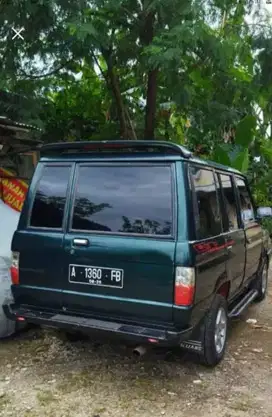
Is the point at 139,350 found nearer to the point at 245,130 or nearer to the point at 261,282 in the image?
the point at 261,282

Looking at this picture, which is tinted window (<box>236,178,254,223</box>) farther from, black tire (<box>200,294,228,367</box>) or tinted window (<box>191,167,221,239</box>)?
black tire (<box>200,294,228,367</box>)

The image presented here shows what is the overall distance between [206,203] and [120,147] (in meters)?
0.95

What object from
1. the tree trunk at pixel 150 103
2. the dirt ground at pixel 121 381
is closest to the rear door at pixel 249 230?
the dirt ground at pixel 121 381

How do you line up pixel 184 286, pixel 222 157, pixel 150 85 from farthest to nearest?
pixel 222 157
pixel 150 85
pixel 184 286

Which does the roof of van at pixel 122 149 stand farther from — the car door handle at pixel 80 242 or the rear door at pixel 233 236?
the car door handle at pixel 80 242

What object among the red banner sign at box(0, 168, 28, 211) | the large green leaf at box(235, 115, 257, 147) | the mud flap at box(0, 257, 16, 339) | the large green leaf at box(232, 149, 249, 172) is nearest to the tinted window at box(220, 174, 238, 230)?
the mud flap at box(0, 257, 16, 339)

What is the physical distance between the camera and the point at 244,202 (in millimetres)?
5781

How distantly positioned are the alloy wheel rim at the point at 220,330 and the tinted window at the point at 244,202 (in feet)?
4.79

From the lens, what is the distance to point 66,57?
754 cm

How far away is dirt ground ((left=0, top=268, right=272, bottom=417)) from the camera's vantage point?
349cm

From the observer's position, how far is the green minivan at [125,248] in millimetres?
3482

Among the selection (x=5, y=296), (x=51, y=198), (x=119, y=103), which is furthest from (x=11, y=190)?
(x=119, y=103)

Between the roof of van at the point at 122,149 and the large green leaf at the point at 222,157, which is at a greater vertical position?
the large green leaf at the point at 222,157

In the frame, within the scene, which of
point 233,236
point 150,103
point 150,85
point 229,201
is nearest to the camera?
point 233,236
